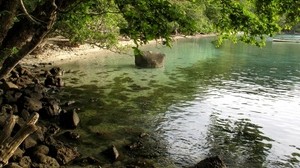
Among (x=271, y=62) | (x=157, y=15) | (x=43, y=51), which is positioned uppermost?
(x=157, y=15)

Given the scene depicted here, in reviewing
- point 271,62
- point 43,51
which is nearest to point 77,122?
point 43,51

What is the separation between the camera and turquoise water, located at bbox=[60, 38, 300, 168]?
18828mm

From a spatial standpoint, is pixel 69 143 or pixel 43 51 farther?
pixel 43 51

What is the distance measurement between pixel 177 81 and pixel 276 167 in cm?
2383

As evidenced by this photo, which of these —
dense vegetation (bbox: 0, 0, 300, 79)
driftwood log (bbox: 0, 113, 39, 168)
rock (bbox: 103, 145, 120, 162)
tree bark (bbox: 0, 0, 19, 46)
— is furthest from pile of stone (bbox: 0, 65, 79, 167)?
tree bark (bbox: 0, 0, 19, 46)

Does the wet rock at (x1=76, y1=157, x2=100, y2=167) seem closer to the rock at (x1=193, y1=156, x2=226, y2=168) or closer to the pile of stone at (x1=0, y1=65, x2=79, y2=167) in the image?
the pile of stone at (x1=0, y1=65, x2=79, y2=167)

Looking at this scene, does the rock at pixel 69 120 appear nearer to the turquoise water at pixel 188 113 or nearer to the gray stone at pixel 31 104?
the turquoise water at pixel 188 113

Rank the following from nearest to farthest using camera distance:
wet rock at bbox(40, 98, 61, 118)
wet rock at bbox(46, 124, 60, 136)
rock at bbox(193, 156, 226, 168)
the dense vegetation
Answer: the dense vegetation < rock at bbox(193, 156, 226, 168) < wet rock at bbox(46, 124, 60, 136) < wet rock at bbox(40, 98, 61, 118)

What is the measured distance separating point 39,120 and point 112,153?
7.60 m

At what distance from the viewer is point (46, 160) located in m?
15.7

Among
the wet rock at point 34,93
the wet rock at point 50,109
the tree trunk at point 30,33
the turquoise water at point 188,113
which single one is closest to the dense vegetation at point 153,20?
the tree trunk at point 30,33

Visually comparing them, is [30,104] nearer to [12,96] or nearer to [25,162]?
[12,96]

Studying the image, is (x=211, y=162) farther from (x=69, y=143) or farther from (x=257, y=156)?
(x=69, y=143)

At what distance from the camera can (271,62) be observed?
62.0 m
